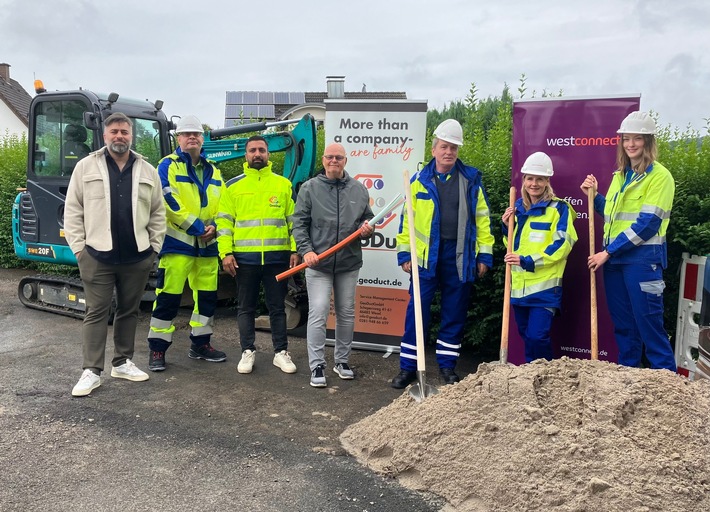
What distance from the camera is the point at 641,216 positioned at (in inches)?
182

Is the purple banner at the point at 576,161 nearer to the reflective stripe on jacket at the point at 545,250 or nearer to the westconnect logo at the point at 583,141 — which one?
the westconnect logo at the point at 583,141

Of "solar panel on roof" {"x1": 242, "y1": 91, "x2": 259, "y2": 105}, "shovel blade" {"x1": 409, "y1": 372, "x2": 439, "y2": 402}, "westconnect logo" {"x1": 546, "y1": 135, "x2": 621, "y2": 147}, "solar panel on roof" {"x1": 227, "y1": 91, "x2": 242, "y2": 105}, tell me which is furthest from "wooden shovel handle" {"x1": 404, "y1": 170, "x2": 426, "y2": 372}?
"solar panel on roof" {"x1": 242, "y1": 91, "x2": 259, "y2": 105}

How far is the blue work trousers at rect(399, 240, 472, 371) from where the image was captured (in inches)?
214

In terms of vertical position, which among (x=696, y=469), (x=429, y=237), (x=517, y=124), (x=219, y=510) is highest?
(x=517, y=124)

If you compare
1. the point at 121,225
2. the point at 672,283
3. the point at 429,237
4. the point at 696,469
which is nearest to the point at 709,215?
the point at 672,283

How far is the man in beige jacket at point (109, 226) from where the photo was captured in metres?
5.11

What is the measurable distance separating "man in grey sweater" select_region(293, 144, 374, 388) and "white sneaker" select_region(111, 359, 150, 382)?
61.9 inches

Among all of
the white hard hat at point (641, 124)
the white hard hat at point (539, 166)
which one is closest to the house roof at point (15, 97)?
the white hard hat at point (539, 166)

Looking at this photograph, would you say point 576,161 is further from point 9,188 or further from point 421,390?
point 9,188

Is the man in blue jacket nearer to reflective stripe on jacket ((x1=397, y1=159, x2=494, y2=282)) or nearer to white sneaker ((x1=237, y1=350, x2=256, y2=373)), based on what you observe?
reflective stripe on jacket ((x1=397, y1=159, x2=494, y2=282))

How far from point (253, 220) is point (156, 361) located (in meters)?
1.69

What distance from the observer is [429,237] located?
5406 millimetres

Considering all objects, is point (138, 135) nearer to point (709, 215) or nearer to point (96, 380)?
point (96, 380)

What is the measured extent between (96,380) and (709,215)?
544cm
